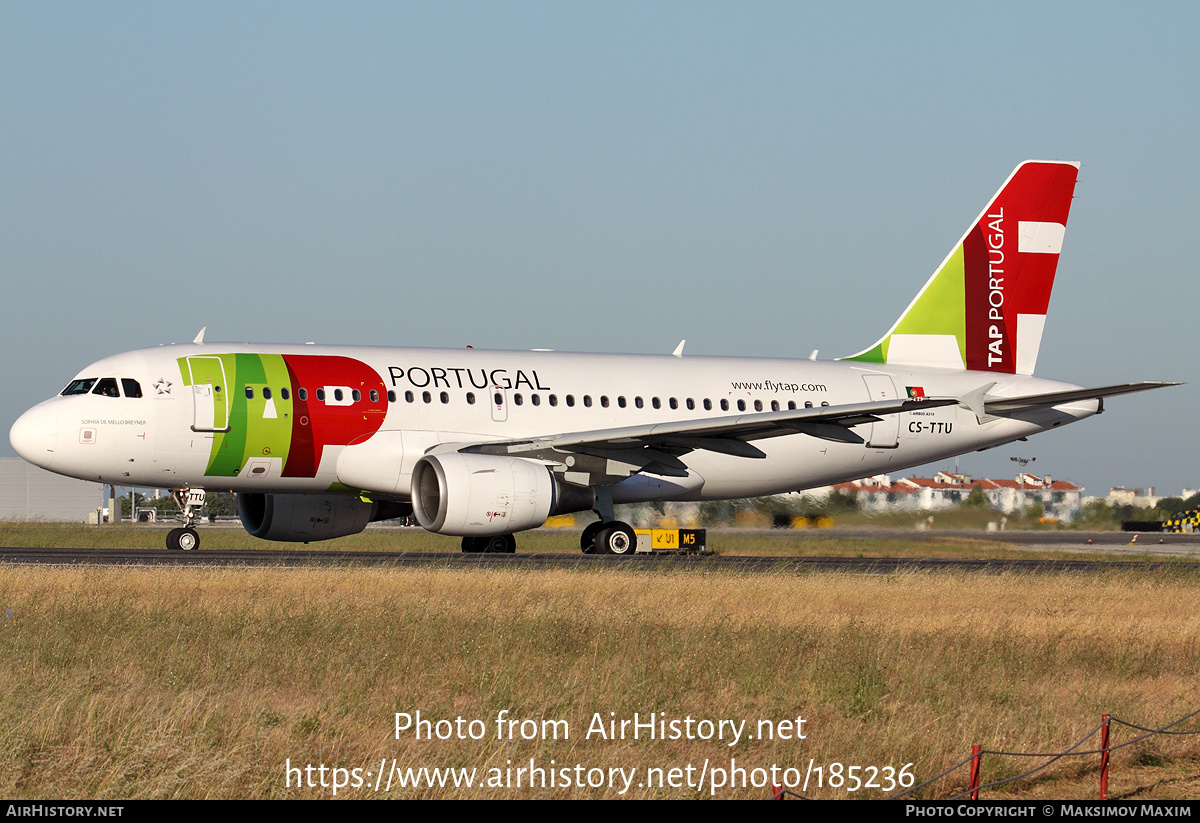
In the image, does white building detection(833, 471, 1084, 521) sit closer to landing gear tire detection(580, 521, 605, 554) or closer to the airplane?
the airplane

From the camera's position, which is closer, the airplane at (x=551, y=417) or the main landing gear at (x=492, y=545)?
the airplane at (x=551, y=417)

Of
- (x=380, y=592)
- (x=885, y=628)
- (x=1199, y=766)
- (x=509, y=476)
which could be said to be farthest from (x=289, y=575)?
(x=1199, y=766)

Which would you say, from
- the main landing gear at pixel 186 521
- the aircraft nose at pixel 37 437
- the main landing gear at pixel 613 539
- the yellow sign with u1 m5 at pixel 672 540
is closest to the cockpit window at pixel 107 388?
the aircraft nose at pixel 37 437

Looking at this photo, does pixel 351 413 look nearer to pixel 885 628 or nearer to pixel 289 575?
pixel 289 575

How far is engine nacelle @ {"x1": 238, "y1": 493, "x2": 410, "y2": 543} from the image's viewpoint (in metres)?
27.1

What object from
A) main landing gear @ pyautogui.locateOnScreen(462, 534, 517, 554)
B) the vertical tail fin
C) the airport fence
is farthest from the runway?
the airport fence

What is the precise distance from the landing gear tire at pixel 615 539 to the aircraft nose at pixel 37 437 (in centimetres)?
993

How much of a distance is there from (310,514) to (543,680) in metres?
16.4

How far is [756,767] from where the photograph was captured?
9.47 meters

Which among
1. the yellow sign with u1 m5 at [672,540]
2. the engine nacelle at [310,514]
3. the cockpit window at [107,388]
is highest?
the cockpit window at [107,388]

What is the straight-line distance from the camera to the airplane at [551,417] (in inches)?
958

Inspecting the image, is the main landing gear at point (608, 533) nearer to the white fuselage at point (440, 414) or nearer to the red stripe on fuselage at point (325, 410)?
the white fuselage at point (440, 414)

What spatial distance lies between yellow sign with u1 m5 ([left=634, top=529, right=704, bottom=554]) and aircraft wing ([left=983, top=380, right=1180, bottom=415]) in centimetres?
677

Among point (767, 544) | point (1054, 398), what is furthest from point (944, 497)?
point (1054, 398)
